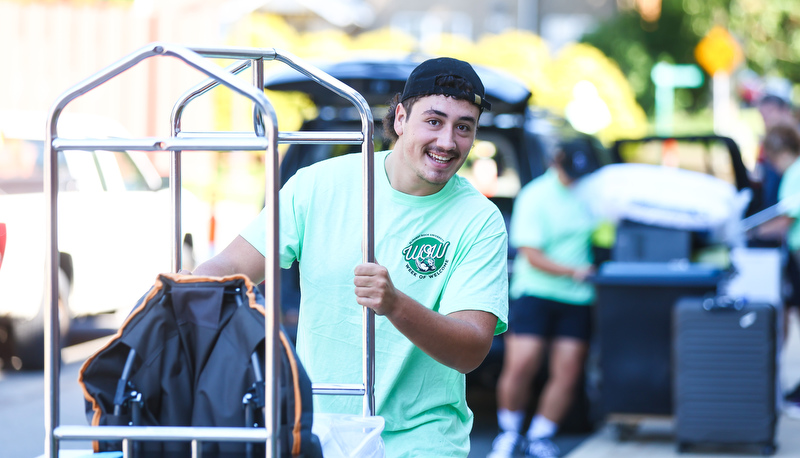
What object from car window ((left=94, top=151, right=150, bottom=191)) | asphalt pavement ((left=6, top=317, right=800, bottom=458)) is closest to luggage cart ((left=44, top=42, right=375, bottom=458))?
asphalt pavement ((left=6, top=317, right=800, bottom=458))

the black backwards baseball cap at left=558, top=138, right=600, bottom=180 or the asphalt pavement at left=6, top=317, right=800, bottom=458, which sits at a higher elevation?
the black backwards baseball cap at left=558, top=138, right=600, bottom=180

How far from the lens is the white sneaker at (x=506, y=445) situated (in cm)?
577

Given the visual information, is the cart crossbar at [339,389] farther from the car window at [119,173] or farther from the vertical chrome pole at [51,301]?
the car window at [119,173]

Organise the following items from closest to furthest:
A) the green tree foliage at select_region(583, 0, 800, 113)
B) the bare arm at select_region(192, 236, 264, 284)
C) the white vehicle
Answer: the bare arm at select_region(192, 236, 264, 284) < the white vehicle < the green tree foliage at select_region(583, 0, 800, 113)

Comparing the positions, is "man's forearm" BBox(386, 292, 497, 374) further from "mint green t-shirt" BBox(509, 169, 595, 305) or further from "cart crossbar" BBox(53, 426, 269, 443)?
"mint green t-shirt" BBox(509, 169, 595, 305)

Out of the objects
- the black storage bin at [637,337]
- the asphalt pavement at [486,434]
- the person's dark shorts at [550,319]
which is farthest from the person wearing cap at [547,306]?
the asphalt pavement at [486,434]

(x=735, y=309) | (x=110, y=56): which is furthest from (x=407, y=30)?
(x=735, y=309)

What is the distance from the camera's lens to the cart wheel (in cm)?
616

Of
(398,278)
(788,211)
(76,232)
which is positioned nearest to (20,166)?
(76,232)

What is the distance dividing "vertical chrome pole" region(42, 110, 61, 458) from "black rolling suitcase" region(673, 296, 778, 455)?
4.38 meters

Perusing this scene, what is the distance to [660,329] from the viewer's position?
6008 mm

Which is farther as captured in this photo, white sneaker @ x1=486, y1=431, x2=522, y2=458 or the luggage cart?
white sneaker @ x1=486, y1=431, x2=522, y2=458

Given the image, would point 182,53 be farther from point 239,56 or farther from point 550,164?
point 550,164

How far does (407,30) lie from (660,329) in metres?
30.4
